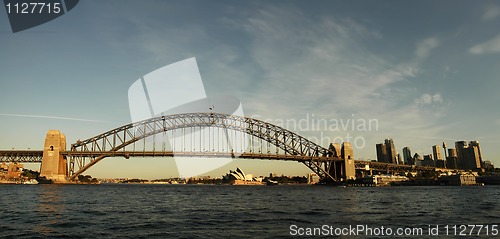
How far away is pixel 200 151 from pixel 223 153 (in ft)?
19.6

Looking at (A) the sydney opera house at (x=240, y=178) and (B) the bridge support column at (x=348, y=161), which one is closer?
(B) the bridge support column at (x=348, y=161)

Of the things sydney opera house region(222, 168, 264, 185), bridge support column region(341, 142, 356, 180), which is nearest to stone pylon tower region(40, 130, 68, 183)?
bridge support column region(341, 142, 356, 180)

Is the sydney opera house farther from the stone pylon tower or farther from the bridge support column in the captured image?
the stone pylon tower

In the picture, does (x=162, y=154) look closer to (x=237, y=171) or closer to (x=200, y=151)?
(x=200, y=151)

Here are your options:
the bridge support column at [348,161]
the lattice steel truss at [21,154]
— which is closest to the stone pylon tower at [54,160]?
the lattice steel truss at [21,154]

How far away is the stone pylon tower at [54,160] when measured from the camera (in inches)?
3137

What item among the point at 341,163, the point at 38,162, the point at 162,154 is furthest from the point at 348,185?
the point at 38,162

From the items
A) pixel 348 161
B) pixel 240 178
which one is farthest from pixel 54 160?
pixel 240 178

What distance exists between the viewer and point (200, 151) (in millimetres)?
87312

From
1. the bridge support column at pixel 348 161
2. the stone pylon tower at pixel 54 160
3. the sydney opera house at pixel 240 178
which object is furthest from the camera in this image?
the sydney opera house at pixel 240 178

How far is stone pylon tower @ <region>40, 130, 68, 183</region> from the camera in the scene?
79.7 meters

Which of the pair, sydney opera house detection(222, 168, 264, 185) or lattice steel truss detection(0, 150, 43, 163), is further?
sydney opera house detection(222, 168, 264, 185)

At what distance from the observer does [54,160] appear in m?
80.6

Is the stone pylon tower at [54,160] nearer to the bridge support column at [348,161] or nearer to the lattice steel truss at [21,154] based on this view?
the lattice steel truss at [21,154]
